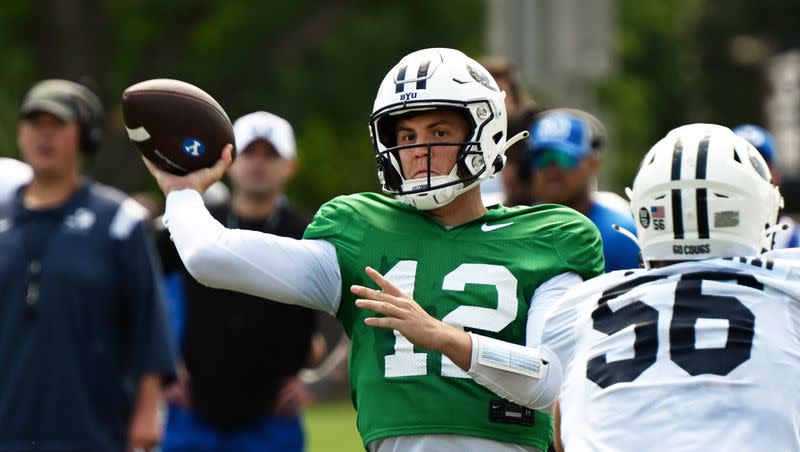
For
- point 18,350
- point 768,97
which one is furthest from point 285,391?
point 768,97

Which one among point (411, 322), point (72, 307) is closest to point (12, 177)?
point (72, 307)

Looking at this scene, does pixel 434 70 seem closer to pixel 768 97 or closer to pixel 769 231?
pixel 769 231

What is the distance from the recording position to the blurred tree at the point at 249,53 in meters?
20.1

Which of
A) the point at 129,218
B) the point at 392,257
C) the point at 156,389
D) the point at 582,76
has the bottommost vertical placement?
the point at 582,76

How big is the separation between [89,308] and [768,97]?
19691 mm

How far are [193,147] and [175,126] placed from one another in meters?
0.08

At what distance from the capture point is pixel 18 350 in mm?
6352

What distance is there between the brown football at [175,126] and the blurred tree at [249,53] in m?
15.3

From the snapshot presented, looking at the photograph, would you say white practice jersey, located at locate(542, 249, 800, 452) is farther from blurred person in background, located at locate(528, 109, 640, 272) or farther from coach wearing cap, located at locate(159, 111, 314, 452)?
coach wearing cap, located at locate(159, 111, 314, 452)

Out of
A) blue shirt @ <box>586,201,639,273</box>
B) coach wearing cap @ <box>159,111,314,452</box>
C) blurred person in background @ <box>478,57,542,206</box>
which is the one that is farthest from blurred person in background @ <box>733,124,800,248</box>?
coach wearing cap @ <box>159,111,314,452</box>

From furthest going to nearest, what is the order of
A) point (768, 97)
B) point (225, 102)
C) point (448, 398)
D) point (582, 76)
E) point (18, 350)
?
1. point (768, 97)
2. point (225, 102)
3. point (582, 76)
4. point (18, 350)
5. point (448, 398)

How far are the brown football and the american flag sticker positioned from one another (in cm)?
127

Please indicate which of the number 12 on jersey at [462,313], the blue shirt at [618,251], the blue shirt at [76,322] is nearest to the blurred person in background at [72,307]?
the blue shirt at [76,322]

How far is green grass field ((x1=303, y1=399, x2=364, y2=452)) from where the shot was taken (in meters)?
13.1
